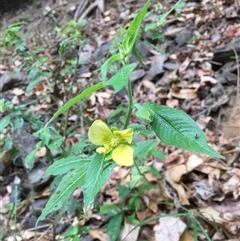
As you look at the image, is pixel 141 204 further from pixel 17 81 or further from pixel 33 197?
pixel 17 81

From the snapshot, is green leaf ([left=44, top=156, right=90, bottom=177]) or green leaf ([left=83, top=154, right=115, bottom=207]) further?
green leaf ([left=44, top=156, right=90, bottom=177])

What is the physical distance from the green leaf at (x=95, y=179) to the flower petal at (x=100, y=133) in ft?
0.14

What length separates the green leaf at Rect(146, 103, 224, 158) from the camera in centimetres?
89

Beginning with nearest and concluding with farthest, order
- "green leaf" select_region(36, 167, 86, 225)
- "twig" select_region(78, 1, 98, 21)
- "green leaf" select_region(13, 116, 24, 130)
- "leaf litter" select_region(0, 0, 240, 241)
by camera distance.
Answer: "green leaf" select_region(36, 167, 86, 225) < "green leaf" select_region(13, 116, 24, 130) < "leaf litter" select_region(0, 0, 240, 241) < "twig" select_region(78, 1, 98, 21)

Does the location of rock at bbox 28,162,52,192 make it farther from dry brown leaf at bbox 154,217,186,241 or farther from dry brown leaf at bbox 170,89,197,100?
dry brown leaf at bbox 170,89,197,100

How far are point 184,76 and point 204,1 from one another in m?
1.04

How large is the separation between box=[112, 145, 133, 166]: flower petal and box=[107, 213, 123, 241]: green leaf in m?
0.81

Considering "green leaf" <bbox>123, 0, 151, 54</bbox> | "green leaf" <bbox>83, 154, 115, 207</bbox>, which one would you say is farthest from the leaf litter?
"green leaf" <bbox>123, 0, 151, 54</bbox>

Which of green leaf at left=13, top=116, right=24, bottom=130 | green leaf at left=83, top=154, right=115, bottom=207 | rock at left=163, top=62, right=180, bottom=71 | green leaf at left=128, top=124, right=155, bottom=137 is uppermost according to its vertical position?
green leaf at left=83, top=154, right=115, bottom=207

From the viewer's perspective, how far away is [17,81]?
10.4ft

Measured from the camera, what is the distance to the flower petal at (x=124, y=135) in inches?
37.8

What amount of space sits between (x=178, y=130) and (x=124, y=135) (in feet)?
0.44

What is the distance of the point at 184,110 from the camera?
2371 mm

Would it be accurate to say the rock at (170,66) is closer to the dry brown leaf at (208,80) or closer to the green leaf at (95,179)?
the dry brown leaf at (208,80)
